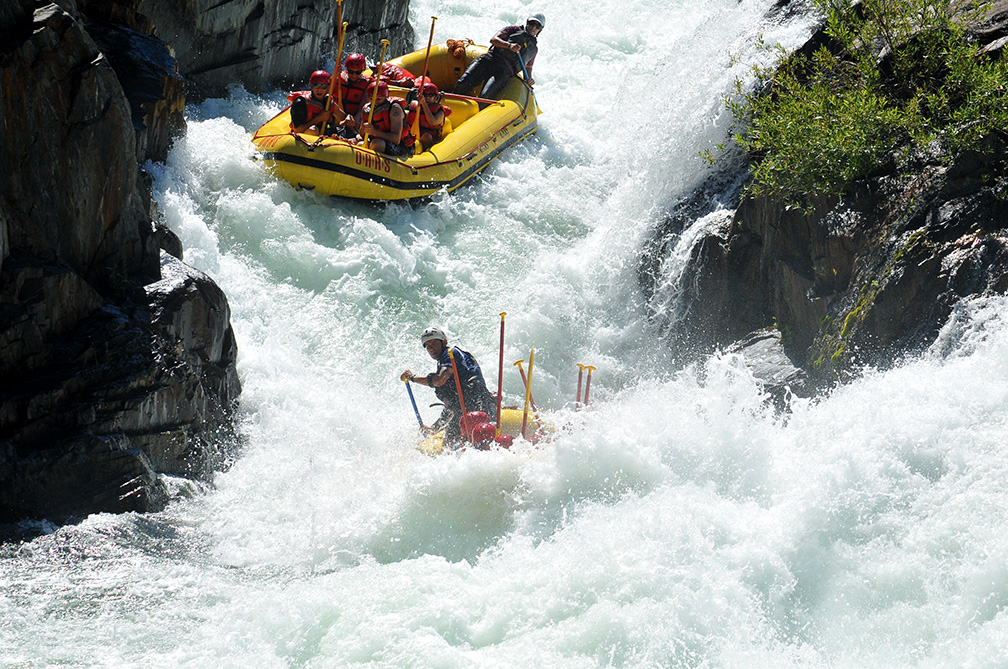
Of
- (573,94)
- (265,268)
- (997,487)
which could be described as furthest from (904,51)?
(573,94)

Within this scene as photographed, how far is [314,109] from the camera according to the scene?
10.8 metres

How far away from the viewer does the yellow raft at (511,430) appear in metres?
7.24

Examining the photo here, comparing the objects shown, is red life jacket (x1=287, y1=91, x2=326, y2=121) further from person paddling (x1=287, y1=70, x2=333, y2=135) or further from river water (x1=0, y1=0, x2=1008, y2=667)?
river water (x1=0, y1=0, x2=1008, y2=667)

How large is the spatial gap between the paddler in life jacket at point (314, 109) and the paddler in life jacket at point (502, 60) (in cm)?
A: 318

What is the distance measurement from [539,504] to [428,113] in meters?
6.70

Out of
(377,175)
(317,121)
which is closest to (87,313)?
(377,175)

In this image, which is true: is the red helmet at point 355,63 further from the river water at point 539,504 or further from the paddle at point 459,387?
the paddle at point 459,387

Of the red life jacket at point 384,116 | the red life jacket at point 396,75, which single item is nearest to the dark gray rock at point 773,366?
the red life jacket at point 384,116

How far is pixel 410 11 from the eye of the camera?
16.4 meters

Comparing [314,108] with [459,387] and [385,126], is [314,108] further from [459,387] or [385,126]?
[459,387]

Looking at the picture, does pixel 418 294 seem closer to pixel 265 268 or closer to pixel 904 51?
pixel 265 268

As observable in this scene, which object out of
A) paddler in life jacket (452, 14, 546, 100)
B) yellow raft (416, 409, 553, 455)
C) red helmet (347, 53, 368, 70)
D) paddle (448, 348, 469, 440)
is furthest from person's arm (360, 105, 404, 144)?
yellow raft (416, 409, 553, 455)

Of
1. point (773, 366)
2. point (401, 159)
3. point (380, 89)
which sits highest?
point (380, 89)

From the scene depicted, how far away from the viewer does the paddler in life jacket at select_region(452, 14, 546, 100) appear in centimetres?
1340
